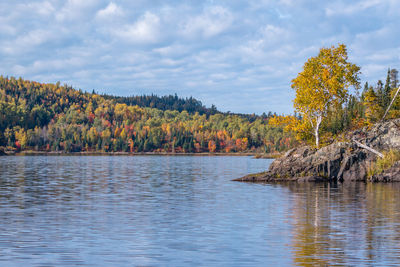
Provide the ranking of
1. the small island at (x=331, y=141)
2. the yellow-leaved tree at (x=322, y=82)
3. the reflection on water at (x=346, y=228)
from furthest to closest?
the yellow-leaved tree at (x=322, y=82) < the small island at (x=331, y=141) < the reflection on water at (x=346, y=228)

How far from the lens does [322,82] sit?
6738 cm

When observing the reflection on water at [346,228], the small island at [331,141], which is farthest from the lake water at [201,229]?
the small island at [331,141]

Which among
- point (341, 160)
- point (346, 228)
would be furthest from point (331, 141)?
point (346, 228)

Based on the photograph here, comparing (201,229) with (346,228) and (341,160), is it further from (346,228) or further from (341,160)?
(341,160)

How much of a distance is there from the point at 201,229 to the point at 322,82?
154 ft

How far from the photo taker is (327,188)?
48.6m

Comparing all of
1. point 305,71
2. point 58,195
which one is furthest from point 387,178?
point 58,195

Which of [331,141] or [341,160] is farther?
[331,141]

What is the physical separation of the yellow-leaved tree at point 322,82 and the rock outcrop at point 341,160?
7237 mm

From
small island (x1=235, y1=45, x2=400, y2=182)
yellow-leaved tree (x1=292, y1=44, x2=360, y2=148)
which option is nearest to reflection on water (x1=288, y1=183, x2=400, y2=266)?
small island (x1=235, y1=45, x2=400, y2=182)

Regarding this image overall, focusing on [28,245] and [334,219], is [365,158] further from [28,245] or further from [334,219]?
[28,245]

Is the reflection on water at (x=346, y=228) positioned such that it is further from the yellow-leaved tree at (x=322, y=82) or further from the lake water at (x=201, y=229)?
the yellow-leaved tree at (x=322, y=82)

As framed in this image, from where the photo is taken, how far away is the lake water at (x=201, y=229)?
18234 millimetres

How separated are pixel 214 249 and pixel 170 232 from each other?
460cm
